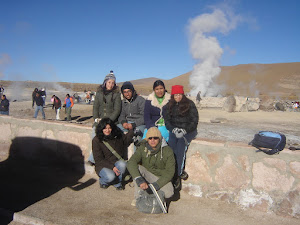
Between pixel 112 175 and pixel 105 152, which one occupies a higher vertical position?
pixel 105 152

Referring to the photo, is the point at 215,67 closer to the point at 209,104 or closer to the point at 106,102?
the point at 209,104

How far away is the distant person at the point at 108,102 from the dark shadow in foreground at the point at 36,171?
19.9 inches

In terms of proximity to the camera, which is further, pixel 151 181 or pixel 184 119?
pixel 184 119

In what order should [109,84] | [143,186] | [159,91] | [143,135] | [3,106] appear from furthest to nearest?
1. [3,106]
2. [109,84]
3. [143,135]
4. [159,91]
5. [143,186]

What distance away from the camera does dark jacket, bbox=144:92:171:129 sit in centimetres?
381

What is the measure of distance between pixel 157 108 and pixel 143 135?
18.6 inches

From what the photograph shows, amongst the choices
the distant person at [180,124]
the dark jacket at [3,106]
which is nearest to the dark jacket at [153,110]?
the distant person at [180,124]

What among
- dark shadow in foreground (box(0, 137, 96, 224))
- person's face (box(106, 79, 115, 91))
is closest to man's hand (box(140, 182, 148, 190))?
dark shadow in foreground (box(0, 137, 96, 224))

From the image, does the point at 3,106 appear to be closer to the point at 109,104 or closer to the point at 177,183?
the point at 109,104

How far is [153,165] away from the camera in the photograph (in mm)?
3297

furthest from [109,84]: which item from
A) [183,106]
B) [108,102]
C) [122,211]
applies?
[122,211]

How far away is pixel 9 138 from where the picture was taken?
4.93 metres

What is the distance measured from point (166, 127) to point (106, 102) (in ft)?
3.42

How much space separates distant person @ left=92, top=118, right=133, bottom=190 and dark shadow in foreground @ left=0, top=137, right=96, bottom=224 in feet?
1.58
